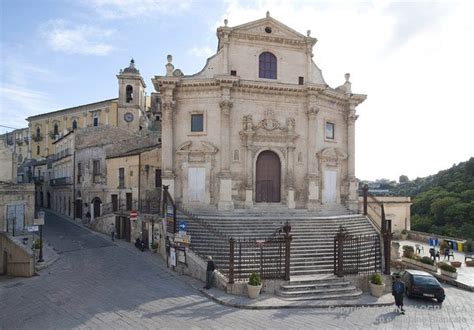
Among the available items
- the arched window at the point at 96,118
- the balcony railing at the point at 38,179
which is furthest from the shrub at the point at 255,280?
the balcony railing at the point at 38,179

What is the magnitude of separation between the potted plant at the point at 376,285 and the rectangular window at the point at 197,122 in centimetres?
1308

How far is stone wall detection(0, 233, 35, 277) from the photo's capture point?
609 inches

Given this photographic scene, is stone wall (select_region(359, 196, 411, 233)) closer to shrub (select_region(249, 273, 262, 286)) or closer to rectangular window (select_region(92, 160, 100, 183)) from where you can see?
shrub (select_region(249, 273, 262, 286))

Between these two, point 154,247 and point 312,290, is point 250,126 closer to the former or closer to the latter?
point 154,247

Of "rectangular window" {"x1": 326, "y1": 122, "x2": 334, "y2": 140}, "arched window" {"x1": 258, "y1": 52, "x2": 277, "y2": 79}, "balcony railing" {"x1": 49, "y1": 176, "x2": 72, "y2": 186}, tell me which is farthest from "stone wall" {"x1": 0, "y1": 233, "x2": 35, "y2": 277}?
"rectangular window" {"x1": 326, "y1": 122, "x2": 334, "y2": 140}

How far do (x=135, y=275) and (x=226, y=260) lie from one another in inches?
157

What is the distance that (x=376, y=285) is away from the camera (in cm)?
1317

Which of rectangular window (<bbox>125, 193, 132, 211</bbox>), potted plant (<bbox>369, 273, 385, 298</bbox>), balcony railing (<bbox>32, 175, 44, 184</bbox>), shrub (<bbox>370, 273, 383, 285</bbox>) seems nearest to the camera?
potted plant (<bbox>369, 273, 385, 298</bbox>)

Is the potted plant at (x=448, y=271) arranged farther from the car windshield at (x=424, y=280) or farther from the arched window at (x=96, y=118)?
the arched window at (x=96, y=118)

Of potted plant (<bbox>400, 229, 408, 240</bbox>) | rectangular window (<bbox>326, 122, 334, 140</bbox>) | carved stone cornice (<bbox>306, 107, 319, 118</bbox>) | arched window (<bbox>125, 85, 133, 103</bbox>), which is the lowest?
potted plant (<bbox>400, 229, 408, 240</bbox>)

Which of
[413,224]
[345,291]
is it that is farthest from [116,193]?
[413,224]

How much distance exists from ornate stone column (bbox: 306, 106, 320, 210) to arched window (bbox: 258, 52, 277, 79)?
3548 mm

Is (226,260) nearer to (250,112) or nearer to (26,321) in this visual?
(26,321)

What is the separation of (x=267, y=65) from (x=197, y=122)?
240 inches
